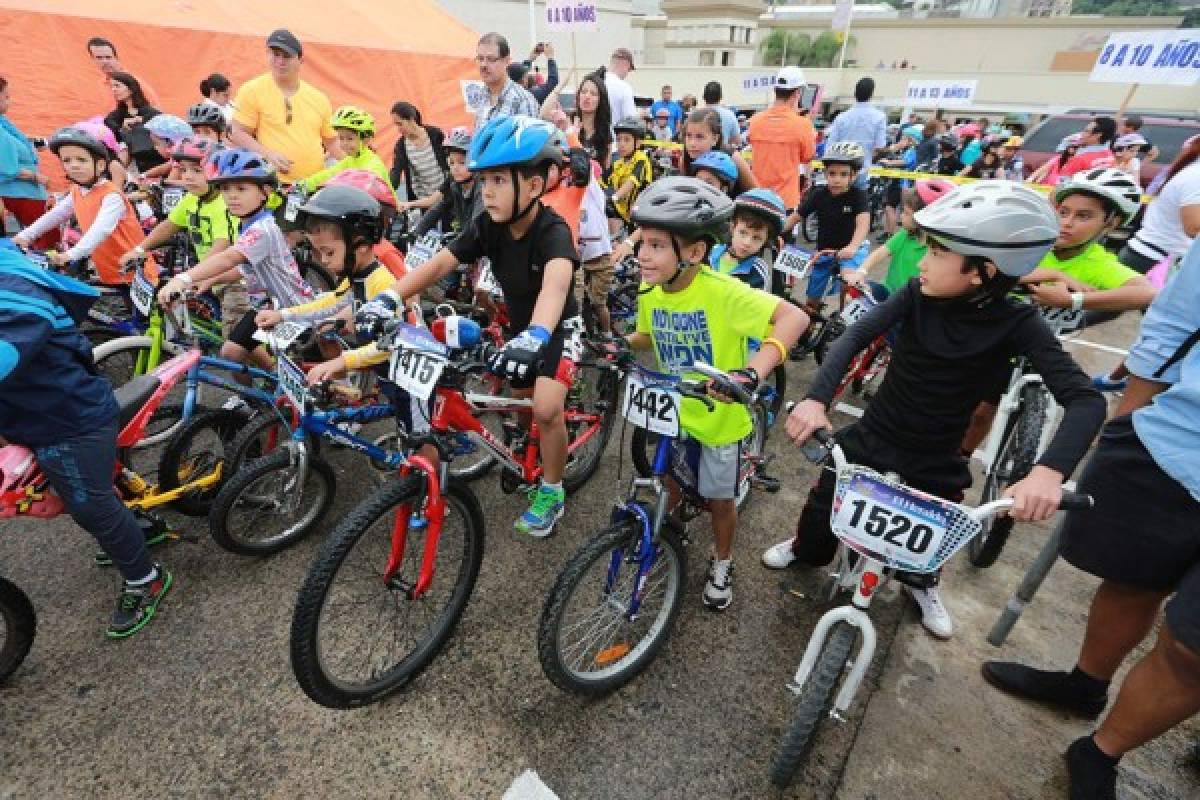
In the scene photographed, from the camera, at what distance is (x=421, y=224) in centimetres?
587

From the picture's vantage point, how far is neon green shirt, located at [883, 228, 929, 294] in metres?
4.22

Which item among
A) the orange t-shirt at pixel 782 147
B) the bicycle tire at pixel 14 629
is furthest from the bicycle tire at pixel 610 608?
the orange t-shirt at pixel 782 147

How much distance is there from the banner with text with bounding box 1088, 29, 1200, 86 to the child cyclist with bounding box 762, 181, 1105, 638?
9.27 m

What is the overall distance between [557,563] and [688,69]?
131 feet

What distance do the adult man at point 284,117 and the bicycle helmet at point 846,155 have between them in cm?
492

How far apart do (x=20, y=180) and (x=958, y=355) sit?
8108mm

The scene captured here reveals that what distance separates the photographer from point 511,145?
105 inches

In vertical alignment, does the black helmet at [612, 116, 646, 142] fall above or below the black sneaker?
above

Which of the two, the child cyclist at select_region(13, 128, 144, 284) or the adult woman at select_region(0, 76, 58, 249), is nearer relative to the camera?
the child cyclist at select_region(13, 128, 144, 284)

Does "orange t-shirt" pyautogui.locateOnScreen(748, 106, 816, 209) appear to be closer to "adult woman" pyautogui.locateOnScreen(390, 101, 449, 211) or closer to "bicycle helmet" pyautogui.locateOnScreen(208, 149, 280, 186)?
"adult woman" pyautogui.locateOnScreen(390, 101, 449, 211)

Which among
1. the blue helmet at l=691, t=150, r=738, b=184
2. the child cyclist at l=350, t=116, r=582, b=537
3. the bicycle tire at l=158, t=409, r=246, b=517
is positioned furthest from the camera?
the blue helmet at l=691, t=150, r=738, b=184

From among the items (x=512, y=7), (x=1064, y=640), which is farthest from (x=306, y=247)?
(x=512, y=7)

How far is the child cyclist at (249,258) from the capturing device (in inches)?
141

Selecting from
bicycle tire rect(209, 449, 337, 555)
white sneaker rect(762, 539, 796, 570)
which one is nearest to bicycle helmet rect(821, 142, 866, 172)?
white sneaker rect(762, 539, 796, 570)
